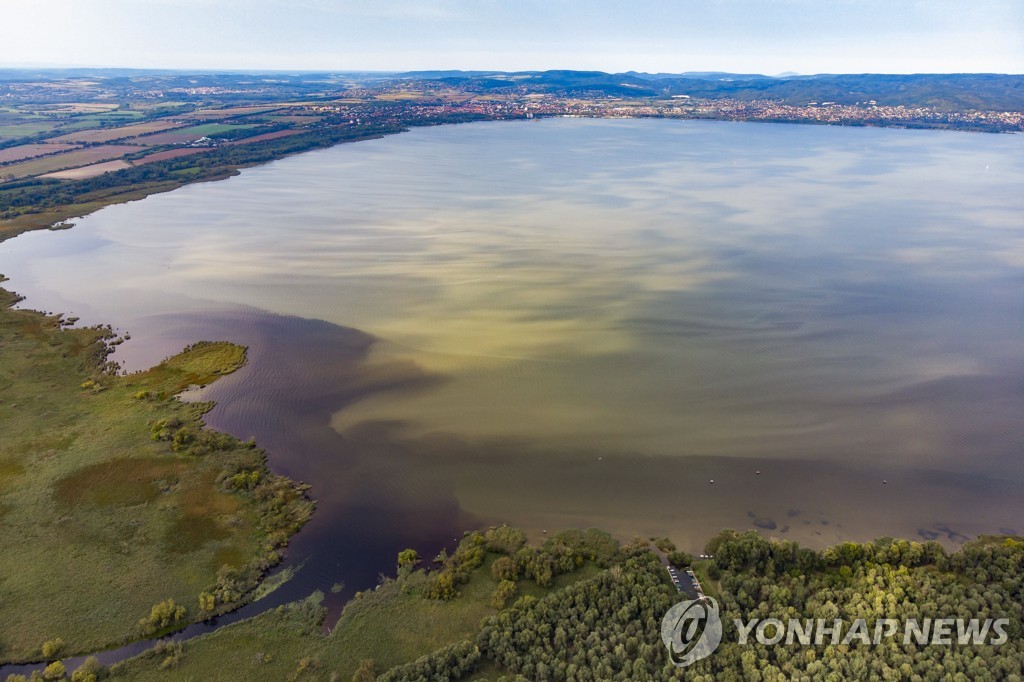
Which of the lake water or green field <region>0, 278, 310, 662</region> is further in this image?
the lake water

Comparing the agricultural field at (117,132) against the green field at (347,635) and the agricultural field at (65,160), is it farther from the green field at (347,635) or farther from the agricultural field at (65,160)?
the green field at (347,635)

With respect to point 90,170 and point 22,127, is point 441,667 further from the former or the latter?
point 22,127

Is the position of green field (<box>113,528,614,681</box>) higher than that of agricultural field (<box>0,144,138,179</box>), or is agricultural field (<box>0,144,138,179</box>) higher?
agricultural field (<box>0,144,138,179</box>)

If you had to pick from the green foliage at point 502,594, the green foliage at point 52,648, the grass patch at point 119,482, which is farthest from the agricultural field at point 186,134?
the green foliage at point 502,594

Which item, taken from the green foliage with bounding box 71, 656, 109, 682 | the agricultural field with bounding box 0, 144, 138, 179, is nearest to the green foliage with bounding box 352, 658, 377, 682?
the green foliage with bounding box 71, 656, 109, 682

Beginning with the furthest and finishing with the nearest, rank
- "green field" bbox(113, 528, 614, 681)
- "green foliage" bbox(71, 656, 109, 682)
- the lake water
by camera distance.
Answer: the lake water → "green field" bbox(113, 528, 614, 681) → "green foliage" bbox(71, 656, 109, 682)

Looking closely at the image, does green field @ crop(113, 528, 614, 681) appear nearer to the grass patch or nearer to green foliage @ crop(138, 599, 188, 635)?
green foliage @ crop(138, 599, 188, 635)

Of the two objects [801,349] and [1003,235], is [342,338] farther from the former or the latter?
[1003,235]
